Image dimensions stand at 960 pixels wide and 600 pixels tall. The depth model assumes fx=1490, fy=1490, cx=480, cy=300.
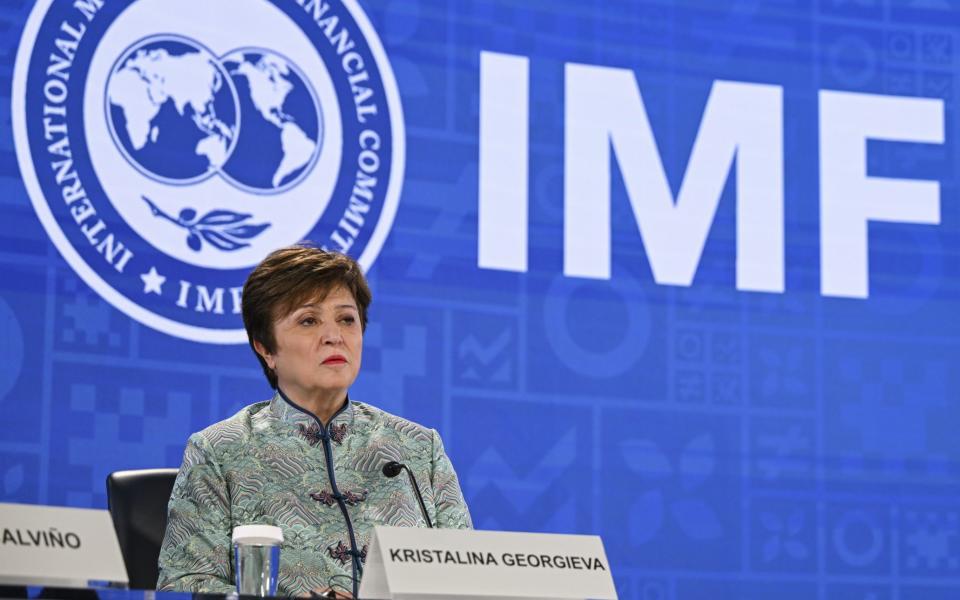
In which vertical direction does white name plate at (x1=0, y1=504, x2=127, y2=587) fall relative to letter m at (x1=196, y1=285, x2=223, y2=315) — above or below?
below

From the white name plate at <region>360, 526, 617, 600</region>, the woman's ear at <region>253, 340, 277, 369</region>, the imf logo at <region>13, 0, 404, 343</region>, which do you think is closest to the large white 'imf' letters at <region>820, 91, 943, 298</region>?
the imf logo at <region>13, 0, 404, 343</region>

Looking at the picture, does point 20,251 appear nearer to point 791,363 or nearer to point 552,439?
point 552,439

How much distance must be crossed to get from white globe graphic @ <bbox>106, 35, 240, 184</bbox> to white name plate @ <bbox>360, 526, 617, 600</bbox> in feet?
5.57

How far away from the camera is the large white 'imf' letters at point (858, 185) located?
155 inches

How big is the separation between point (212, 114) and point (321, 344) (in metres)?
0.99

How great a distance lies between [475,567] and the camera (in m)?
1.89

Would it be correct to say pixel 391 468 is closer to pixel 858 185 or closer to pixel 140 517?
pixel 140 517

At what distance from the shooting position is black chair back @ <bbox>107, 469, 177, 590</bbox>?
104 inches

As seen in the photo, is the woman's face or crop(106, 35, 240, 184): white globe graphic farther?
crop(106, 35, 240, 184): white globe graphic

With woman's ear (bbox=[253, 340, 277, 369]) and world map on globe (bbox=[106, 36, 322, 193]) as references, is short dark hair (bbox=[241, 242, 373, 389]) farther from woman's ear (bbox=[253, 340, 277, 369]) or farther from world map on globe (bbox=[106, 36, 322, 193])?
world map on globe (bbox=[106, 36, 322, 193])

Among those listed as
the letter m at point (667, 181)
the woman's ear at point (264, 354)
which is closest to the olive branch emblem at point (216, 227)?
the woman's ear at point (264, 354)

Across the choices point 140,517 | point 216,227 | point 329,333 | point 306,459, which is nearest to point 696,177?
point 216,227

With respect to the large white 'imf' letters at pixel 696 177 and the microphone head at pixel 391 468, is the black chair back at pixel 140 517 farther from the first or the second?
the large white 'imf' letters at pixel 696 177

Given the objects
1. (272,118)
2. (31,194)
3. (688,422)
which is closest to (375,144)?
(272,118)
